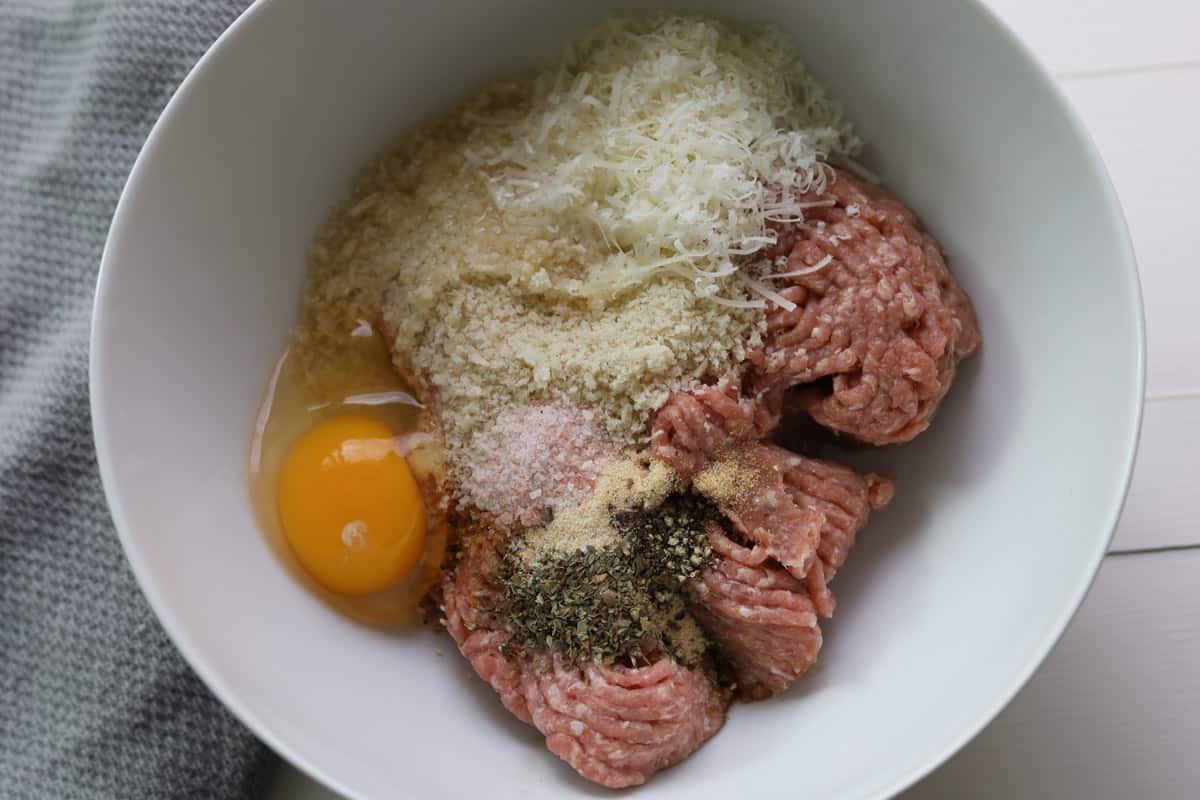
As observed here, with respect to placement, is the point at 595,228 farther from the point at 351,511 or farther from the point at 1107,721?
the point at 1107,721

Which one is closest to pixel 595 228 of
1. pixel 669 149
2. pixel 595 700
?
pixel 669 149

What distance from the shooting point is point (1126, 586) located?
2.25m

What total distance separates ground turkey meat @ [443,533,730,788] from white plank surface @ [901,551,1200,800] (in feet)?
2.14

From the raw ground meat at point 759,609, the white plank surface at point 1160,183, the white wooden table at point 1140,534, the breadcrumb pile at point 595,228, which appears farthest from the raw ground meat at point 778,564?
the white plank surface at point 1160,183

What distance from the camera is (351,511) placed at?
2.10 m

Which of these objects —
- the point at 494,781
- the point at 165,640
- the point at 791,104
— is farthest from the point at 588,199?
the point at 165,640

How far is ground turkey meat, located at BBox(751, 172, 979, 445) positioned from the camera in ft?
6.38

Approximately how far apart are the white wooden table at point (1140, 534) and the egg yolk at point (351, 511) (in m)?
0.57

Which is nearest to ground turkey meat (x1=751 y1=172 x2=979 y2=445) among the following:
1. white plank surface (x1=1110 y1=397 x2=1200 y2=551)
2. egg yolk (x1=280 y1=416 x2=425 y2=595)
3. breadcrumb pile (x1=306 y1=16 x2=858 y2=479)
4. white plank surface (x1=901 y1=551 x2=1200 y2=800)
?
breadcrumb pile (x1=306 y1=16 x2=858 y2=479)

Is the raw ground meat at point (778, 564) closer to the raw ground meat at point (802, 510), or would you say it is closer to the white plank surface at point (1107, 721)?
the raw ground meat at point (802, 510)

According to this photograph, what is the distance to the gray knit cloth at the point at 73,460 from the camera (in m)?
2.16

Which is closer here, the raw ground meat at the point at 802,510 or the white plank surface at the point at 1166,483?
the raw ground meat at the point at 802,510

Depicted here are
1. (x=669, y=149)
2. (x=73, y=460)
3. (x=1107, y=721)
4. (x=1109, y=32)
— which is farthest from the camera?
(x=1109, y=32)

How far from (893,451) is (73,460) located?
2.00 meters
